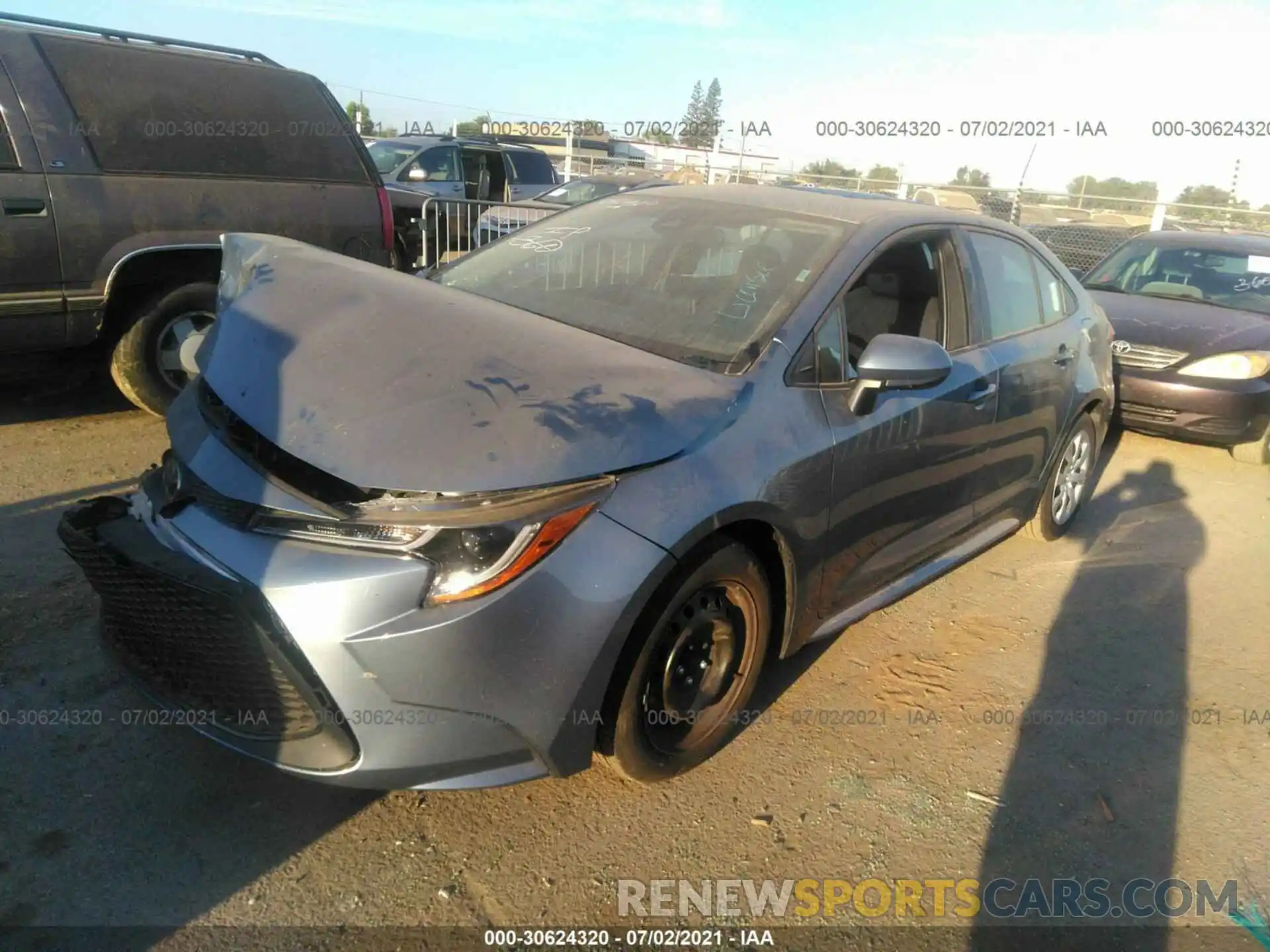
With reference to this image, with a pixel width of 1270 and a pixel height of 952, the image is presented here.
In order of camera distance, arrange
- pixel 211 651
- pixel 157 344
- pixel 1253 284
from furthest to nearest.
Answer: pixel 1253 284, pixel 157 344, pixel 211 651

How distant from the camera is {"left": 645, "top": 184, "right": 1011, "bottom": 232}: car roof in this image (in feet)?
11.3

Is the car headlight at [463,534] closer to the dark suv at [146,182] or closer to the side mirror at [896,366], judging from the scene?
the side mirror at [896,366]

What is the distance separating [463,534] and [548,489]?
0.73ft

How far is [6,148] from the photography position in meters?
4.45

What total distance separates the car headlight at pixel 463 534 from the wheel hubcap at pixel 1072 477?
11.5 feet

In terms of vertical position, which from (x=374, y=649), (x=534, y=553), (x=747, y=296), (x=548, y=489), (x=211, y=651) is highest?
(x=747, y=296)

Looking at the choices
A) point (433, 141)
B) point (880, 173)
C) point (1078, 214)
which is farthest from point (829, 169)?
point (433, 141)

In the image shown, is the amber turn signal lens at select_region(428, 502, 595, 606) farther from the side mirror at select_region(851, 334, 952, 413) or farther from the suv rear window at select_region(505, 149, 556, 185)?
the suv rear window at select_region(505, 149, 556, 185)

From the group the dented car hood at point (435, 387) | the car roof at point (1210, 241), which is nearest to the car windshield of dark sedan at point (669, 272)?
the dented car hood at point (435, 387)

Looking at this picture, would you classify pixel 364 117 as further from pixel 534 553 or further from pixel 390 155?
pixel 534 553

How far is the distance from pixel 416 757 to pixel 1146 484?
18.9 feet

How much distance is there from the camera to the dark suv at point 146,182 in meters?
4.54

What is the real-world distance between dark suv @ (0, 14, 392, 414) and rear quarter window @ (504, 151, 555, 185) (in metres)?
7.92

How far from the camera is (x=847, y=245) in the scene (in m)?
3.18
